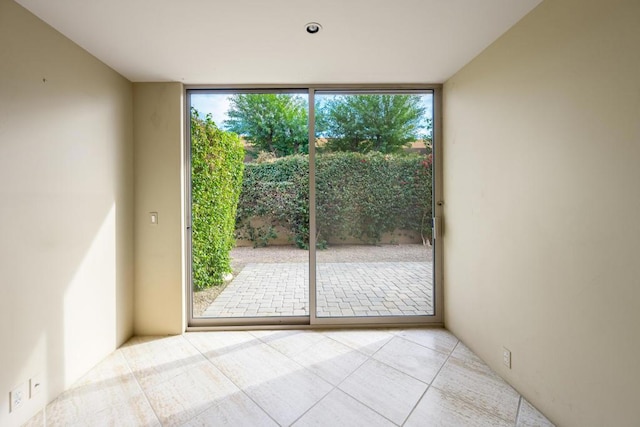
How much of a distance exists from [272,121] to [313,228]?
133 cm

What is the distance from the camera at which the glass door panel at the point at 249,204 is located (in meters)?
2.95

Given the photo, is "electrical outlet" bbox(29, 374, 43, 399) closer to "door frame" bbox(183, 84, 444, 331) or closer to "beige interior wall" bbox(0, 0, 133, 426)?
"beige interior wall" bbox(0, 0, 133, 426)

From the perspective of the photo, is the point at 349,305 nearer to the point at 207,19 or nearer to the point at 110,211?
the point at 110,211

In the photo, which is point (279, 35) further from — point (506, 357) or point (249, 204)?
point (506, 357)

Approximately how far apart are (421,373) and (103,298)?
2696mm

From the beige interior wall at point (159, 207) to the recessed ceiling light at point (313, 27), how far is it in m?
1.55

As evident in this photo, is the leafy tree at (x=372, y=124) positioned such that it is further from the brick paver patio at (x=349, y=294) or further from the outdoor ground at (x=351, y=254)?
the brick paver patio at (x=349, y=294)

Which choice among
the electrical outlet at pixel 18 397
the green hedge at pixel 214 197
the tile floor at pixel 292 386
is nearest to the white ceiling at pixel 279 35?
the green hedge at pixel 214 197

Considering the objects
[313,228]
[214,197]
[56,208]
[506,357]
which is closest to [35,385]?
[56,208]

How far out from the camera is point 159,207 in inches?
106

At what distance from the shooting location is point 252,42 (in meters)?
2.01

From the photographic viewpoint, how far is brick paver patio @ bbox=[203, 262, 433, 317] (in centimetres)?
292

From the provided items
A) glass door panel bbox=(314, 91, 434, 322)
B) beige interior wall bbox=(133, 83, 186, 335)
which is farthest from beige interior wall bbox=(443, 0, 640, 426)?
beige interior wall bbox=(133, 83, 186, 335)

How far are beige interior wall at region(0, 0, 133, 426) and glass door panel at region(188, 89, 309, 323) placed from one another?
28.7 inches
